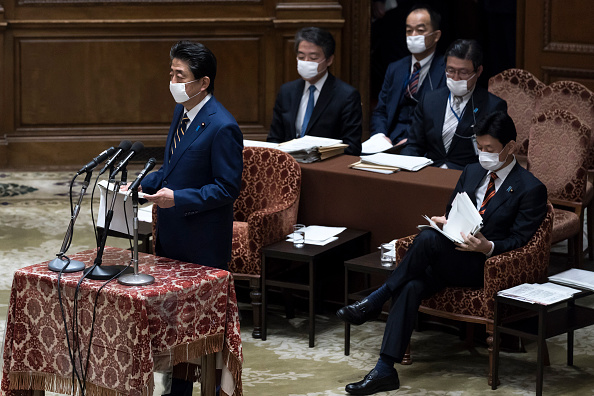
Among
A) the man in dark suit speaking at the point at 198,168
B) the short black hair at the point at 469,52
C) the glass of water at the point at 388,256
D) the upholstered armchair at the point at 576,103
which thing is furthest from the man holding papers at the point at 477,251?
the upholstered armchair at the point at 576,103

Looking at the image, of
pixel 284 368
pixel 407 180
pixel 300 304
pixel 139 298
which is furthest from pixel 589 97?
pixel 139 298

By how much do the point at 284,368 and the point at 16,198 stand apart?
4225mm

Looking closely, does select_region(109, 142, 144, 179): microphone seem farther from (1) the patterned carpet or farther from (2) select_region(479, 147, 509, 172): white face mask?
(2) select_region(479, 147, 509, 172): white face mask

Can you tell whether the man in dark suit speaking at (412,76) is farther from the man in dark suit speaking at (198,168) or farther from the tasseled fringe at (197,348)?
the tasseled fringe at (197,348)

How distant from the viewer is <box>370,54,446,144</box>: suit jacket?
23.8ft

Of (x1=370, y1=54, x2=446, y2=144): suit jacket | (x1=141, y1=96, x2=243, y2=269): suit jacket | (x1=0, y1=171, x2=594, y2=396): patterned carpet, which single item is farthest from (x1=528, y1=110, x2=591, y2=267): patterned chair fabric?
(x1=141, y1=96, x2=243, y2=269): suit jacket

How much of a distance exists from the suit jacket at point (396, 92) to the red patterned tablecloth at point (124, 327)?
3373 mm

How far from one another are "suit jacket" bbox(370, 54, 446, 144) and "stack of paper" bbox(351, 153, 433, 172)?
1.14 m

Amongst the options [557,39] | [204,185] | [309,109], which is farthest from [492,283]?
[557,39]

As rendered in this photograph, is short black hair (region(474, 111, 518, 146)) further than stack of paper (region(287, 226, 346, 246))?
Result: No

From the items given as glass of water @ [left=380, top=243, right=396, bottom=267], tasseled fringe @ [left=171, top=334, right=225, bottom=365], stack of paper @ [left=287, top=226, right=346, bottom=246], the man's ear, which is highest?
the man's ear

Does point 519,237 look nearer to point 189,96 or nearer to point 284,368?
point 284,368

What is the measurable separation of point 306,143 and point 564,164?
1680 millimetres

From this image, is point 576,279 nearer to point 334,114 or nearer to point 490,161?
point 490,161
